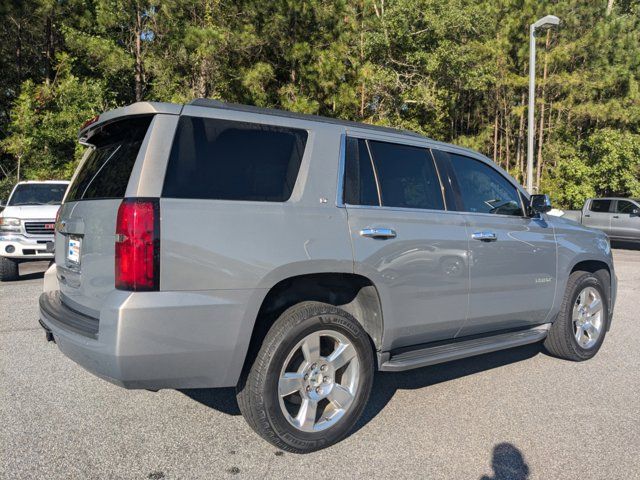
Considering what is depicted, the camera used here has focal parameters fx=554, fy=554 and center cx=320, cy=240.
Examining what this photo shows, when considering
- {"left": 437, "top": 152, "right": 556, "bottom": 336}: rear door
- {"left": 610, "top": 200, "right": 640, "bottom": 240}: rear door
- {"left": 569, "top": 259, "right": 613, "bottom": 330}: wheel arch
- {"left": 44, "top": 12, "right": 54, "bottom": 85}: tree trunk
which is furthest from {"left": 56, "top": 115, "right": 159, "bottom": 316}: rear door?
{"left": 44, "top": 12, "right": 54, "bottom": 85}: tree trunk

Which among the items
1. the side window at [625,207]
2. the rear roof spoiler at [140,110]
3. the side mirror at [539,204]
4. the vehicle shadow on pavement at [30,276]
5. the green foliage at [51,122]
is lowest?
the vehicle shadow on pavement at [30,276]

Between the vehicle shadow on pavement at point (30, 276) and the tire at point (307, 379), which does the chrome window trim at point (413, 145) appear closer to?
the tire at point (307, 379)

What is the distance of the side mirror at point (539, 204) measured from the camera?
4.64m

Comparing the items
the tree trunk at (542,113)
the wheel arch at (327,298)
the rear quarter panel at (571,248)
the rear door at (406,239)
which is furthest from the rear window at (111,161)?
the tree trunk at (542,113)

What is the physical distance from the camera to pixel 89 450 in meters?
3.16

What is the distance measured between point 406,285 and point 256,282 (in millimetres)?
1102

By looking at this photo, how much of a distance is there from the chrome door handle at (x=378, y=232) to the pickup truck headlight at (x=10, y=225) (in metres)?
7.94

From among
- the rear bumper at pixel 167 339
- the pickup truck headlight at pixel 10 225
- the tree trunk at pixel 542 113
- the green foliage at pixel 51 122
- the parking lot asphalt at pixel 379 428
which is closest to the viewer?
the rear bumper at pixel 167 339

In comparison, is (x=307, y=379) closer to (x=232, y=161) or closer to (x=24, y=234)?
(x=232, y=161)

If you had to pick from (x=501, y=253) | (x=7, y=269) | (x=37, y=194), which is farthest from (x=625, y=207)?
(x=7, y=269)

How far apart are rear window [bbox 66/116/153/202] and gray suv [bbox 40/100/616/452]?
15mm

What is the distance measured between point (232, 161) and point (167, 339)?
1022mm

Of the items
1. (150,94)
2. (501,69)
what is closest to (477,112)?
(501,69)

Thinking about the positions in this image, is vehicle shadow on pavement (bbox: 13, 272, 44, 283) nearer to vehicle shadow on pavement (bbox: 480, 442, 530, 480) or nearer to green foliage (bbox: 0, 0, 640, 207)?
green foliage (bbox: 0, 0, 640, 207)
